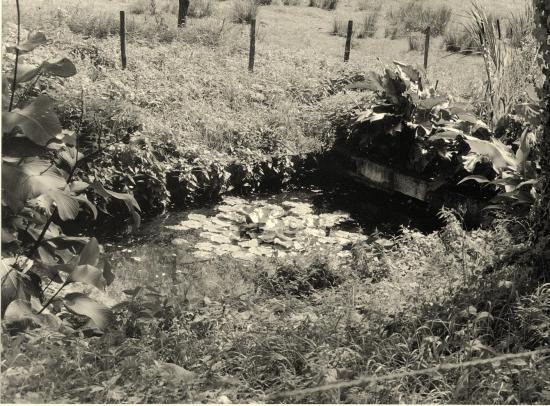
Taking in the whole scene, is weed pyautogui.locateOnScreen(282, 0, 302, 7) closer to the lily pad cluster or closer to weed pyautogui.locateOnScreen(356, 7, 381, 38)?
weed pyautogui.locateOnScreen(356, 7, 381, 38)

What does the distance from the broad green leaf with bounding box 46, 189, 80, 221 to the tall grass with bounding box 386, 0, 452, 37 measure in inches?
593

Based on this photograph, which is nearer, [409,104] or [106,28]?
[409,104]

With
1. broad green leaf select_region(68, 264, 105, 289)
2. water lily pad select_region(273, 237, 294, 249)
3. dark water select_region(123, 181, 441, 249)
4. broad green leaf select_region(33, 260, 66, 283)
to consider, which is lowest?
dark water select_region(123, 181, 441, 249)

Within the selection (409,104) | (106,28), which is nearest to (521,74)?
(409,104)

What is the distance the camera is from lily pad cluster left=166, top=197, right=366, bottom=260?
7.11 m

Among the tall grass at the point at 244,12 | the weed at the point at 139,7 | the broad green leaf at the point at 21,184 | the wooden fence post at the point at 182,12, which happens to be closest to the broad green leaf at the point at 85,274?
the broad green leaf at the point at 21,184

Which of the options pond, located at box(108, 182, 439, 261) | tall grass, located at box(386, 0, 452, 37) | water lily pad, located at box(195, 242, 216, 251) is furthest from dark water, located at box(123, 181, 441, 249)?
tall grass, located at box(386, 0, 452, 37)

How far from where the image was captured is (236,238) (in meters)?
7.43

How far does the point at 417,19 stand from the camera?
61.2ft

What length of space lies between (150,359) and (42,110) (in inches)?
54.2

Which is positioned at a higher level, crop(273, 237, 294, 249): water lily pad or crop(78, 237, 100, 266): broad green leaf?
crop(78, 237, 100, 266): broad green leaf

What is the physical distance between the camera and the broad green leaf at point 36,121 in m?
3.67

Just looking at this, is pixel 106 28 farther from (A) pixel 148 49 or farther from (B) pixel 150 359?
(B) pixel 150 359

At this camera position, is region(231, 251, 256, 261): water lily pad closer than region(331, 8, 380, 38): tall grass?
Yes
